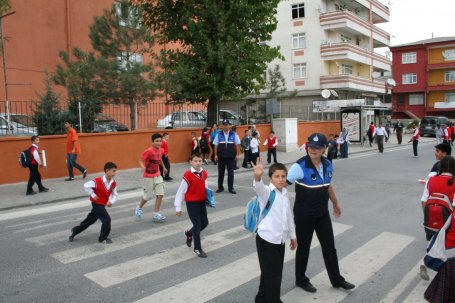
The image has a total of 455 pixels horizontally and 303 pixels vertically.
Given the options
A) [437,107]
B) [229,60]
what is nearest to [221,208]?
[229,60]

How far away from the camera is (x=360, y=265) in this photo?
5422 mm

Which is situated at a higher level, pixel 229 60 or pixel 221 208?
pixel 229 60

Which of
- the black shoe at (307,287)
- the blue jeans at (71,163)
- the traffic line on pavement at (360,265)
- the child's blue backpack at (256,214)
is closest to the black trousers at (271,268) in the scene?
the child's blue backpack at (256,214)

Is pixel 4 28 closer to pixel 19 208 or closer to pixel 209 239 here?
pixel 19 208

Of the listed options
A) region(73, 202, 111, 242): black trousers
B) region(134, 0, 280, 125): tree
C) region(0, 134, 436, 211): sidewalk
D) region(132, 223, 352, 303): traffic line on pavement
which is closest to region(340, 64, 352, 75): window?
region(134, 0, 280, 125): tree

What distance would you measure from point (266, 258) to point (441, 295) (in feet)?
5.22

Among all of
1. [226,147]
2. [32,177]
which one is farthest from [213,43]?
[32,177]

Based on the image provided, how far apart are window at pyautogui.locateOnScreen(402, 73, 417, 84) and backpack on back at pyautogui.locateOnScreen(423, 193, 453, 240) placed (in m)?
61.2

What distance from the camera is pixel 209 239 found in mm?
6641

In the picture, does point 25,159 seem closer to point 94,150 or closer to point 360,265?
point 94,150

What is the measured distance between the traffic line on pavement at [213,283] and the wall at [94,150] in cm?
996

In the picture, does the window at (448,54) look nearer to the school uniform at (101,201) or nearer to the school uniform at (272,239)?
the school uniform at (101,201)

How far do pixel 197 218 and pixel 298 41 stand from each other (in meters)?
36.2

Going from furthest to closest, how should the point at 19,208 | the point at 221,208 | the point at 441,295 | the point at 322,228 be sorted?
1. the point at 19,208
2. the point at 221,208
3. the point at 322,228
4. the point at 441,295
